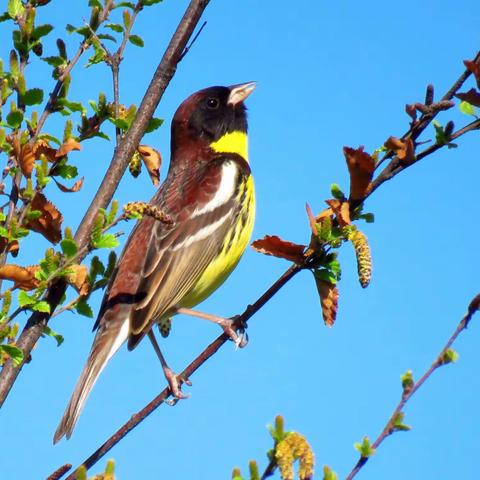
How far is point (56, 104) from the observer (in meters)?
3.58

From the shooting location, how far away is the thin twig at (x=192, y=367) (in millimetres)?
2898

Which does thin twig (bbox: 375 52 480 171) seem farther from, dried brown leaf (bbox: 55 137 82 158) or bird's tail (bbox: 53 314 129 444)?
bird's tail (bbox: 53 314 129 444)

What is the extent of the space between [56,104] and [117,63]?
13.3 inches

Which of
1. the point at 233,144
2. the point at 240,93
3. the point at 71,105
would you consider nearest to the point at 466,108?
the point at 71,105

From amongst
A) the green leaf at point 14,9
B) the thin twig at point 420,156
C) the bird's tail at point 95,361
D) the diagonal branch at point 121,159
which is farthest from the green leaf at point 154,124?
the bird's tail at point 95,361

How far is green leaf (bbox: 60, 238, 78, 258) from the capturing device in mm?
3051

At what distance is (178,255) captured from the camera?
5746 millimetres

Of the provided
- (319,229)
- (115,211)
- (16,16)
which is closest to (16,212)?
(115,211)

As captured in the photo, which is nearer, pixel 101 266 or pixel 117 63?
pixel 101 266

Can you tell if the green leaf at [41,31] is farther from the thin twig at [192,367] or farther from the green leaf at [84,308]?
the thin twig at [192,367]

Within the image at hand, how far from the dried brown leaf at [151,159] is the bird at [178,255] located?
3.70ft

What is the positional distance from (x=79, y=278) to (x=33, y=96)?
801mm

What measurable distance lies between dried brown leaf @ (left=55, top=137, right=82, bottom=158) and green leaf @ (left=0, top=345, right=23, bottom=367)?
885 millimetres

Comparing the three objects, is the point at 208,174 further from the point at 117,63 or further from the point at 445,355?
the point at 445,355
